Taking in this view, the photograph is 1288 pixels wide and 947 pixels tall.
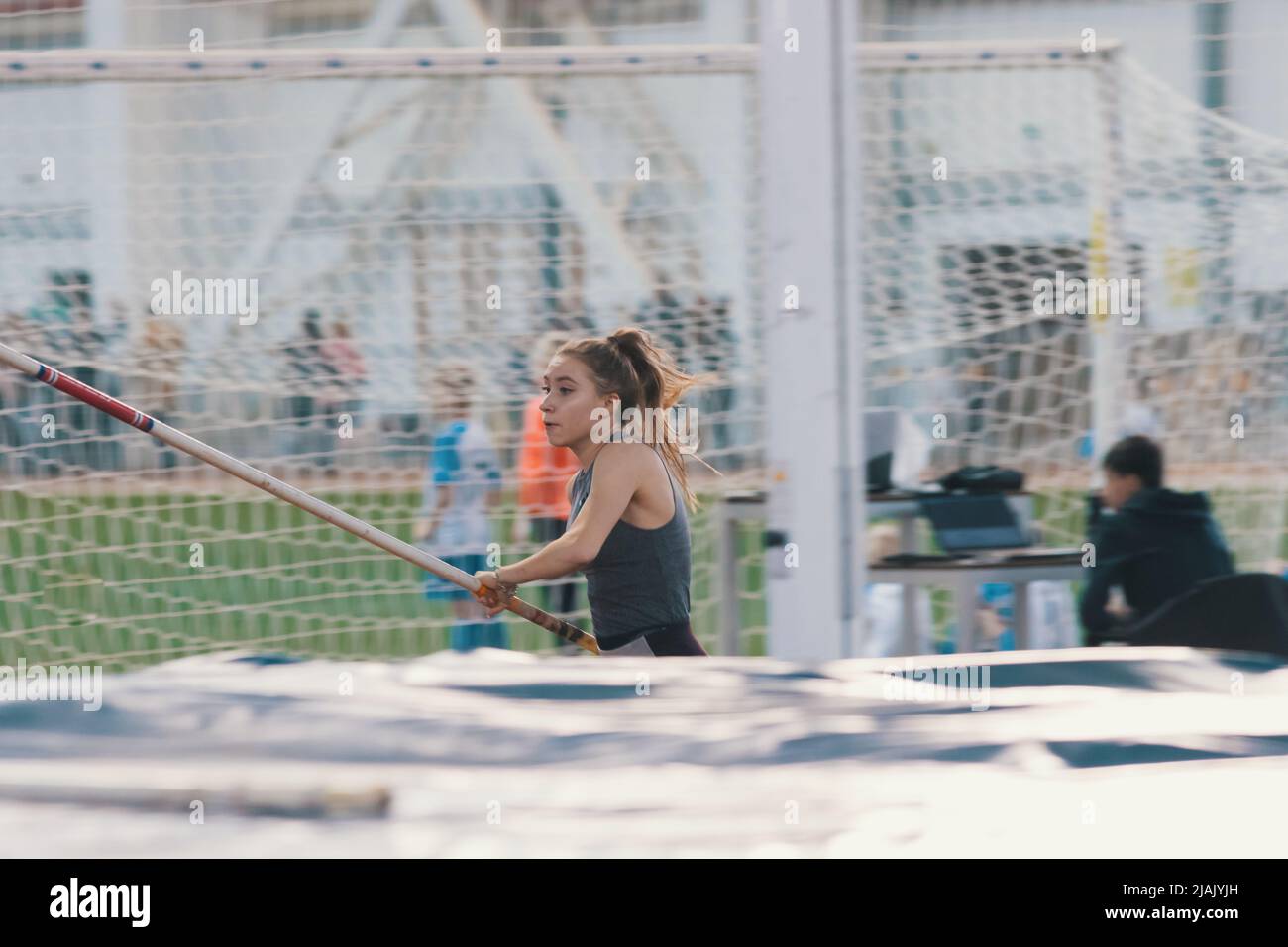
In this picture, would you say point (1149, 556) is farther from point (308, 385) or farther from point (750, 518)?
point (308, 385)

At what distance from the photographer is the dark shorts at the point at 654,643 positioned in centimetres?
300

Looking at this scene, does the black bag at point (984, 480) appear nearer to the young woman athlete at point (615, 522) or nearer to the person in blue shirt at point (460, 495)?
the person in blue shirt at point (460, 495)

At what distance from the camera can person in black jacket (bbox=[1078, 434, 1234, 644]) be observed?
3.89 metres

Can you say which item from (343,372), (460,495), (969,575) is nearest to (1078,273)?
(969,575)

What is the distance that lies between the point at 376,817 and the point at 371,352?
348 centimetres

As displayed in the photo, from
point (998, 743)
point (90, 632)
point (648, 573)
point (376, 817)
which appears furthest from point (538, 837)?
point (90, 632)

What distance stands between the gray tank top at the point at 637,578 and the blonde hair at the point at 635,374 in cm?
16

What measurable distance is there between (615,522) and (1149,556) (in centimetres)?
177

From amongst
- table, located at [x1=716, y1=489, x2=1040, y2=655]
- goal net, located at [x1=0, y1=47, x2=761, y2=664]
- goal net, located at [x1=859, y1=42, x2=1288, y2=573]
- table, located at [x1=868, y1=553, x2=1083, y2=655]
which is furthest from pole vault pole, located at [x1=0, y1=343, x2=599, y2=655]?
goal net, located at [x1=859, y1=42, x2=1288, y2=573]

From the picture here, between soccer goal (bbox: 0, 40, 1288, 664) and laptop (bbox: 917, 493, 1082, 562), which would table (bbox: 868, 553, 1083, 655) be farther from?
soccer goal (bbox: 0, 40, 1288, 664)

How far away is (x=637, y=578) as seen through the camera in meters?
2.97

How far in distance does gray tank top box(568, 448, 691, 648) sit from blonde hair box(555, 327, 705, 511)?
161mm

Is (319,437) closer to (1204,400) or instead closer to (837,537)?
(837,537)

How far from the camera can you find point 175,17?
6.60 m
